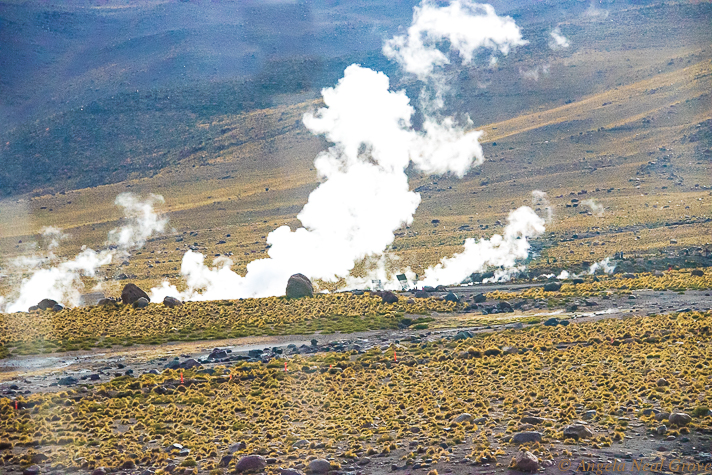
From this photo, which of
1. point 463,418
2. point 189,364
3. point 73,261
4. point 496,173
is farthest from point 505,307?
point 496,173

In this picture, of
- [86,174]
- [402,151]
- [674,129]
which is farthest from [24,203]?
[674,129]

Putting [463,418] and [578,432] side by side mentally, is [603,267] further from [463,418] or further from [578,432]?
[578,432]

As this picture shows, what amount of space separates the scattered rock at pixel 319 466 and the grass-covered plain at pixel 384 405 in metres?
0.31

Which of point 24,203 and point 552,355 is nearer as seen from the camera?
point 552,355

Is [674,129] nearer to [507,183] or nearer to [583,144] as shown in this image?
[583,144]

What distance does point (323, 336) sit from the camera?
51062 mm

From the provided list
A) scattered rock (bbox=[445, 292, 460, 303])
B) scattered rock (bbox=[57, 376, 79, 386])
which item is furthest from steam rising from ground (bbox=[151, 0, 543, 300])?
scattered rock (bbox=[57, 376, 79, 386])

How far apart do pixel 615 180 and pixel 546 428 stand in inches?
4730

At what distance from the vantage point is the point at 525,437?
23.1m

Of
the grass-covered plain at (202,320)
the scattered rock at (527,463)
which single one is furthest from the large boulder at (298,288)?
the scattered rock at (527,463)

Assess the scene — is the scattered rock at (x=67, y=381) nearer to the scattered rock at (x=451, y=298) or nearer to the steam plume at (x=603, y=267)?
the scattered rock at (x=451, y=298)

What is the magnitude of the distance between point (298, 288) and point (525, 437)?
4702 cm

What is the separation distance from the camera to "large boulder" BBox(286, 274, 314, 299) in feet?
226

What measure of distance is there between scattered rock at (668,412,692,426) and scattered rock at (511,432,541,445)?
13.7 feet
